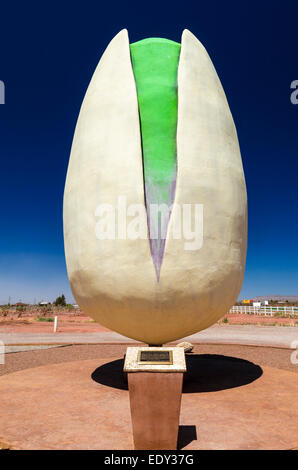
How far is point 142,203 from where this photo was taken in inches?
260

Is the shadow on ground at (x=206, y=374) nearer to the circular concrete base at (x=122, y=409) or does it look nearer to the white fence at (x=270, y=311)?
the circular concrete base at (x=122, y=409)

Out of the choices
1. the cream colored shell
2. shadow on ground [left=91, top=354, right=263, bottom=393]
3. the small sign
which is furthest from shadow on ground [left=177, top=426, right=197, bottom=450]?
shadow on ground [left=91, top=354, right=263, bottom=393]

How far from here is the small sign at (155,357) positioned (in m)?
4.91

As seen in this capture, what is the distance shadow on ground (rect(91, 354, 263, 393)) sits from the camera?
8125 mm

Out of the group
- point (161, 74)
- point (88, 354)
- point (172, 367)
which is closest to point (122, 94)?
point (161, 74)

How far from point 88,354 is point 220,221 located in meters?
8.89

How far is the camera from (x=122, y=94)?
23.9ft

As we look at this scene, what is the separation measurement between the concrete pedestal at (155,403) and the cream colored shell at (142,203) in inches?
81.6

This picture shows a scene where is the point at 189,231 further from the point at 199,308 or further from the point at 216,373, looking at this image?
the point at 216,373

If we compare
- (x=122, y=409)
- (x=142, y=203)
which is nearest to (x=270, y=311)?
(x=122, y=409)

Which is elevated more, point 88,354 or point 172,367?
point 172,367

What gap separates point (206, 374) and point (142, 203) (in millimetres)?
5135

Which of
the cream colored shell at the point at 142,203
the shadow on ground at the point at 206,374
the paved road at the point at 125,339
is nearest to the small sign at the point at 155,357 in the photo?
the cream colored shell at the point at 142,203
